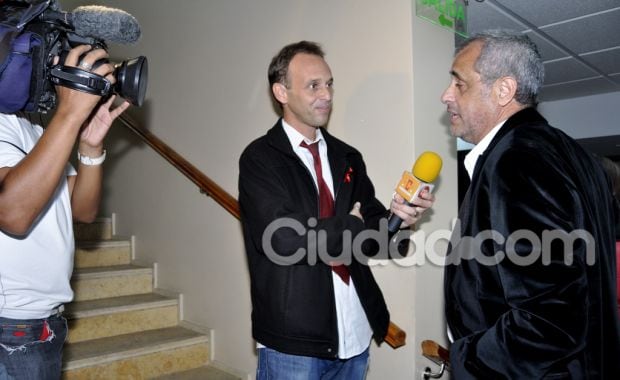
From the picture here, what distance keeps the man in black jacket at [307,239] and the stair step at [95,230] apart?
2.46m

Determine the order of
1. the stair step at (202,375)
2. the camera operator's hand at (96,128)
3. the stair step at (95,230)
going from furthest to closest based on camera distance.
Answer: the stair step at (95,230) → the stair step at (202,375) → the camera operator's hand at (96,128)

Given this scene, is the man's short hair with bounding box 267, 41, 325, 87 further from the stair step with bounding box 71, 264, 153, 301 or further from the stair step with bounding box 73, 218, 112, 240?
the stair step with bounding box 73, 218, 112, 240

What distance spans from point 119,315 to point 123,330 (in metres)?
0.10

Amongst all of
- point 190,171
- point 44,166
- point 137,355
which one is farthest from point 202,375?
point 44,166

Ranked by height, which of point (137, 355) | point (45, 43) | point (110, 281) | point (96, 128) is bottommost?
point (137, 355)

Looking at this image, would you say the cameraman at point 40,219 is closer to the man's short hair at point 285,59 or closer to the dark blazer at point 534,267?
the man's short hair at point 285,59

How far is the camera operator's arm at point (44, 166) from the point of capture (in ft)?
3.56

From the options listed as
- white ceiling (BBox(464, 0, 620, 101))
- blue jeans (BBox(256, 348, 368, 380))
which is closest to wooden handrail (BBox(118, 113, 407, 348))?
blue jeans (BBox(256, 348, 368, 380))

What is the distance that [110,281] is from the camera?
11.1 feet

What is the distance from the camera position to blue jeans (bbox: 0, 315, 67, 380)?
1.19 meters

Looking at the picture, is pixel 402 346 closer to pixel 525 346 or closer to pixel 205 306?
pixel 525 346

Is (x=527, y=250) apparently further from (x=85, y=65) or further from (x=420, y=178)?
(x=85, y=65)

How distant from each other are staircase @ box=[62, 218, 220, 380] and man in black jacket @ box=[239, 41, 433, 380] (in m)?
1.33

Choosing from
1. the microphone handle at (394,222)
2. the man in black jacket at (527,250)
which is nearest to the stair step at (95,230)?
the microphone handle at (394,222)
